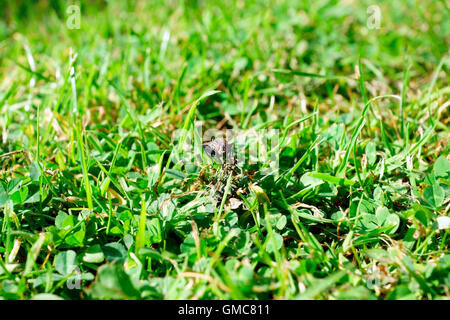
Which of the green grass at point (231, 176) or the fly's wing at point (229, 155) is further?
the fly's wing at point (229, 155)

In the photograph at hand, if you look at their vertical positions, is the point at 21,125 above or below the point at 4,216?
above

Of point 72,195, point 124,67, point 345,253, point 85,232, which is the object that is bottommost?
point 345,253

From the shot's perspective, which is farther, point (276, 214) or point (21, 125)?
point (21, 125)

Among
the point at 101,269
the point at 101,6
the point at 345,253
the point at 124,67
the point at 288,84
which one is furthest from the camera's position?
the point at 101,6

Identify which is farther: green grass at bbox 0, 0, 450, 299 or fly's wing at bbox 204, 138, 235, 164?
fly's wing at bbox 204, 138, 235, 164

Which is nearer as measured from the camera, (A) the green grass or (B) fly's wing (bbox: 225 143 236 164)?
(A) the green grass

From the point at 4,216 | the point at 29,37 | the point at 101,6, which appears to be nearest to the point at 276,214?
the point at 4,216

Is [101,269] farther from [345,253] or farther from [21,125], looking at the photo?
[21,125]

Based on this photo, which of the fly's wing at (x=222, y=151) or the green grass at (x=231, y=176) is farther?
the fly's wing at (x=222, y=151)
